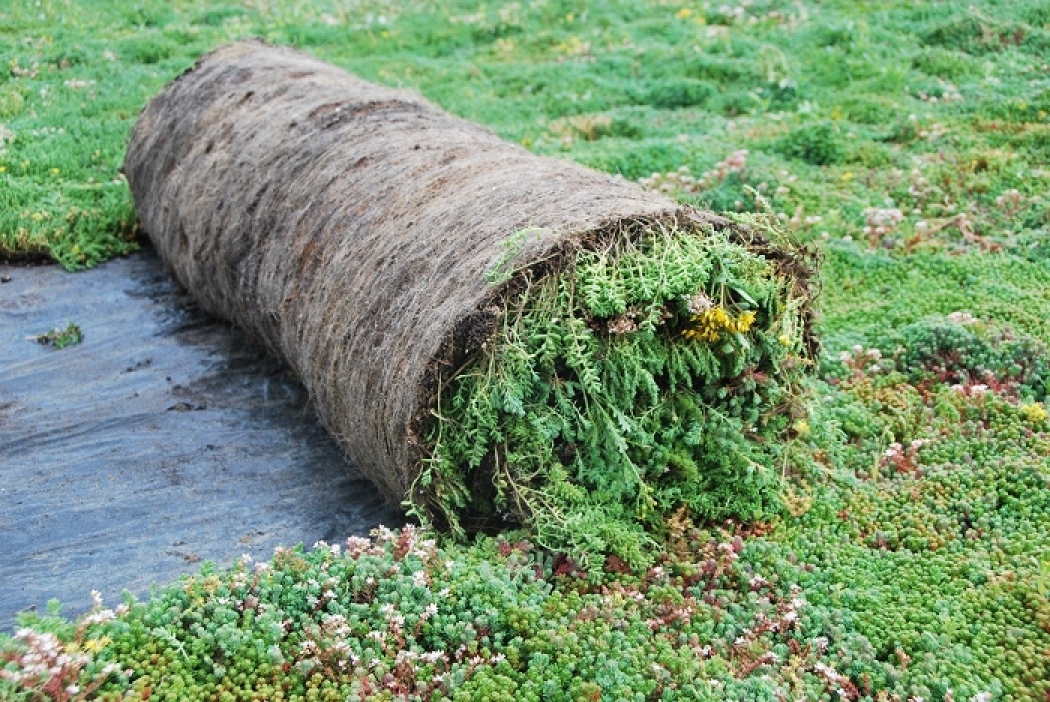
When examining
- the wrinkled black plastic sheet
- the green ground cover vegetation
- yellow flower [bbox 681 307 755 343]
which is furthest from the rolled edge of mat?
the green ground cover vegetation

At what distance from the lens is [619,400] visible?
463 cm

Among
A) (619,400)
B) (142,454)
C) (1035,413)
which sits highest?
(619,400)

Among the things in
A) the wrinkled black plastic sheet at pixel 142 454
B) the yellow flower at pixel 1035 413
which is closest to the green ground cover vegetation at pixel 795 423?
the yellow flower at pixel 1035 413

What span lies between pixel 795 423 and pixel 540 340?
1.48m

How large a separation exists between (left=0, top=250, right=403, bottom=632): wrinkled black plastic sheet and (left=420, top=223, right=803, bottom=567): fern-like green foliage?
88 cm

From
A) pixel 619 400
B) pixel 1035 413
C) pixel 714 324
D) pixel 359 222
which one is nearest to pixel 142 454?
pixel 359 222

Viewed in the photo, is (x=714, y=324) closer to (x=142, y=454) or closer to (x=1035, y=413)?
(x=1035, y=413)

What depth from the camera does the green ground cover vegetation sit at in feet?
12.6

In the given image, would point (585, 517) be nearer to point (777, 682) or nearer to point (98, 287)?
point (777, 682)

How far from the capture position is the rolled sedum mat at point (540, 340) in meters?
4.45

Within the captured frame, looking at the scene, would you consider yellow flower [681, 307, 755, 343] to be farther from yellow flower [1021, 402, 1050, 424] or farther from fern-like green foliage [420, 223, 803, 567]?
yellow flower [1021, 402, 1050, 424]

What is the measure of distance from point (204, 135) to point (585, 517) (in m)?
4.24

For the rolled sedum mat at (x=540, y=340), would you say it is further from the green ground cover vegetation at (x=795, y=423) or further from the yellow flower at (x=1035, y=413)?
the yellow flower at (x=1035, y=413)

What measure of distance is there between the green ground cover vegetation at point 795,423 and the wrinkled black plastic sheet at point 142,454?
0.44 metres
